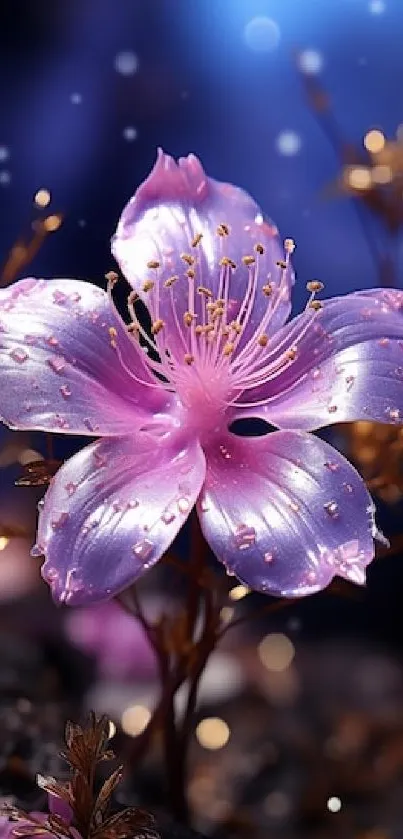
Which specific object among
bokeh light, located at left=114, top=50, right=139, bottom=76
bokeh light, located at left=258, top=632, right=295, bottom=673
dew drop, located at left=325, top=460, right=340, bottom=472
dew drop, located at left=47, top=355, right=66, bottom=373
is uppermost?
→ bokeh light, located at left=114, top=50, right=139, bottom=76

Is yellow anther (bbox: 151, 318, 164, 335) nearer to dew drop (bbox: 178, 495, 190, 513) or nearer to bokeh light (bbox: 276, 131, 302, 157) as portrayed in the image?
dew drop (bbox: 178, 495, 190, 513)

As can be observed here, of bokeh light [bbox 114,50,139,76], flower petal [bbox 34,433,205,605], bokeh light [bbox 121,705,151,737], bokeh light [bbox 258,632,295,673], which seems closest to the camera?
flower petal [bbox 34,433,205,605]

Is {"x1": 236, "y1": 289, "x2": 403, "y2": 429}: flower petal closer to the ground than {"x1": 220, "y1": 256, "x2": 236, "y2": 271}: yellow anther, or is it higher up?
A: closer to the ground

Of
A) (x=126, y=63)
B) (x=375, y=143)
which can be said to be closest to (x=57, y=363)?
(x=375, y=143)

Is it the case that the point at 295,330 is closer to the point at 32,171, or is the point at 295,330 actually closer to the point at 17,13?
the point at 32,171

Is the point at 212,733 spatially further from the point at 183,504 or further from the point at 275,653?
the point at 183,504

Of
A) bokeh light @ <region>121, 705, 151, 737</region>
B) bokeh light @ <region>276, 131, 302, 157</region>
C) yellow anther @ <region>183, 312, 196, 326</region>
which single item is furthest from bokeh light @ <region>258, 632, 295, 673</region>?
yellow anther @ <region>183, 312, 196, 326</region>
